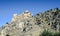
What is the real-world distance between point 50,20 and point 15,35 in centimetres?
4004

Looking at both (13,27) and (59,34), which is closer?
(59,34)

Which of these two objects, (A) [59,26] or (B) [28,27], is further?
(B) [28,27]

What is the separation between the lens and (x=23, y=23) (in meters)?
192

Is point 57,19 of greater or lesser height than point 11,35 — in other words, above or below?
above

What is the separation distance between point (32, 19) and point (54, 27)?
38882mm

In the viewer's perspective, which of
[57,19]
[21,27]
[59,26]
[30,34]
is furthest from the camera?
[21,27]

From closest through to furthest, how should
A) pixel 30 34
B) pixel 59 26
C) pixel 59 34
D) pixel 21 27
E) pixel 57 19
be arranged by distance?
pixel 59 34 < pixel 30 34 < pixel 59 26 < pixel 57 19 < pixel 21 27

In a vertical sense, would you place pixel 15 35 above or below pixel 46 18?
below

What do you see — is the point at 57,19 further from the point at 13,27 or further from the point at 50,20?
the point at 13,27

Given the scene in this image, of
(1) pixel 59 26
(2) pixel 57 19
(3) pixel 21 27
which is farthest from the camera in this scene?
(3) pixel 21 27

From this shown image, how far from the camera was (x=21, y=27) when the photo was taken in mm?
189250

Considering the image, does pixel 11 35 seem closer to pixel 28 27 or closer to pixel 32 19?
pixel 28 27

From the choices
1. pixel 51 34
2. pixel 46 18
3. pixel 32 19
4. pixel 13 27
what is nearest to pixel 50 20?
pixel 46 18

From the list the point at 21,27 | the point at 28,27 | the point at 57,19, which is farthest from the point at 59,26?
the point at 21,27
